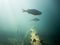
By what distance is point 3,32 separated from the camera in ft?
7.01

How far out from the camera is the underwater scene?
216cm

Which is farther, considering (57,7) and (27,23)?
(57,7)

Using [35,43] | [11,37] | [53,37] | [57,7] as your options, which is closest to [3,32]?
[11,37]

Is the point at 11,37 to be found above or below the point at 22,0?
below

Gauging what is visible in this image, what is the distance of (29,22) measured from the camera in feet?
7.34

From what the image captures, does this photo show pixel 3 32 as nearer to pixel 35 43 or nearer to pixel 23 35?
pixel 23 35

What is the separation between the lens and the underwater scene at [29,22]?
2164mm

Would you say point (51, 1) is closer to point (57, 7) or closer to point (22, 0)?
point (57, 7)

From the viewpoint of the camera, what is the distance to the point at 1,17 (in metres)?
2.16

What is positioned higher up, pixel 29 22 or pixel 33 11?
pixel 33 11

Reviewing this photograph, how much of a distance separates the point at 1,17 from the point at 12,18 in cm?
15

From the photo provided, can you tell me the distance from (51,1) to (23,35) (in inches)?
25.5

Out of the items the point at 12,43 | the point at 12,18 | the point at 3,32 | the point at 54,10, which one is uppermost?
the point at 54,10

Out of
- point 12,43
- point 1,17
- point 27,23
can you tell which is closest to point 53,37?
point 27,23
